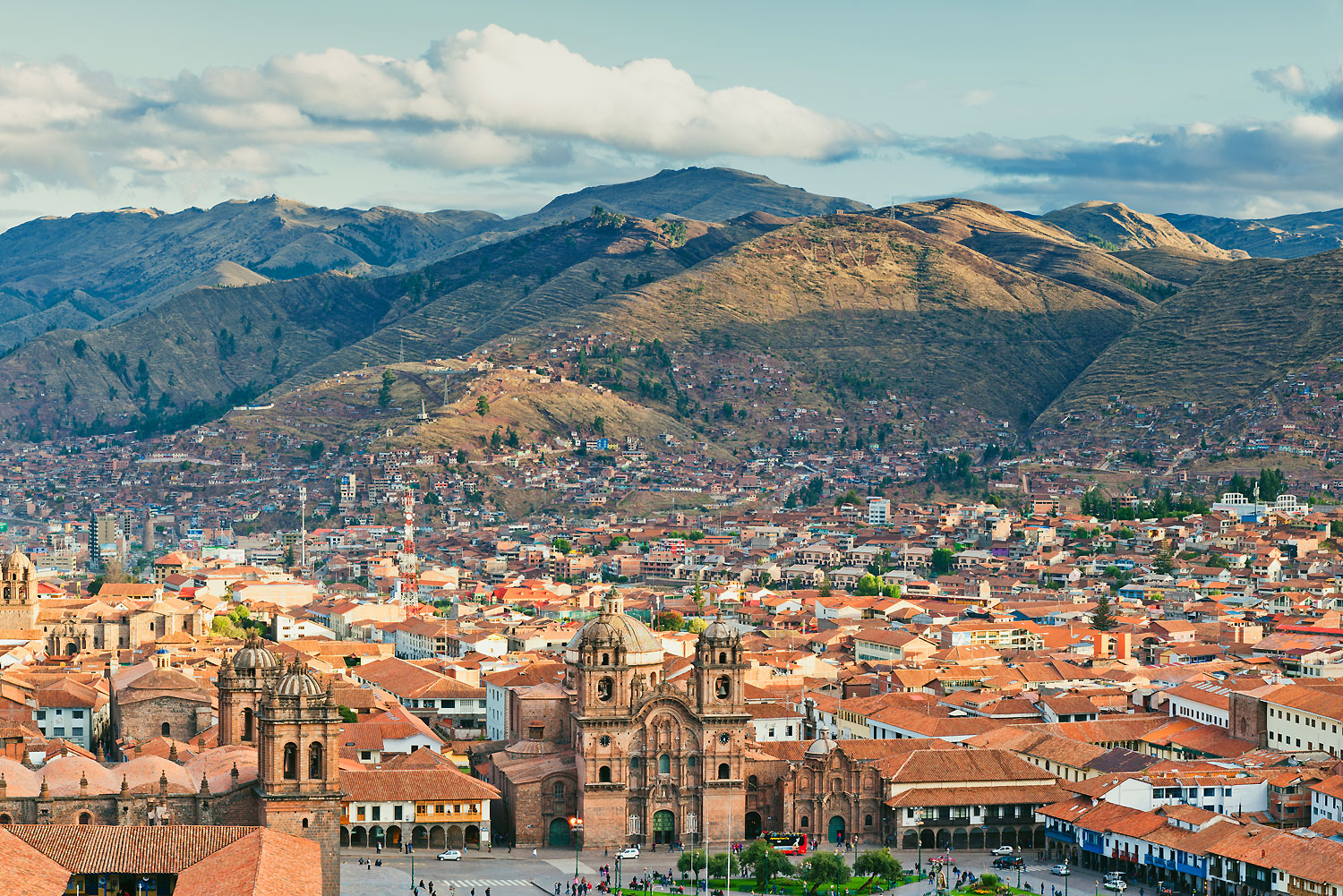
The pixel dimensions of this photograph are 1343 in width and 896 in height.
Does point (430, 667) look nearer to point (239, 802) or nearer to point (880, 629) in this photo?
point (880, 629)

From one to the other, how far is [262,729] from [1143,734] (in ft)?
141

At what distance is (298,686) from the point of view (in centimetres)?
5744

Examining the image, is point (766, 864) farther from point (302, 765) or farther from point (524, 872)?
point (302, 765)

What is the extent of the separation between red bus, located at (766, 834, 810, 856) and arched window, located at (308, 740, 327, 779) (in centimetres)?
2004

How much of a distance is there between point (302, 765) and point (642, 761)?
19.0 metres

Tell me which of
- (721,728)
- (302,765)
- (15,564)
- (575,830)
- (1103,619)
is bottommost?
(1103,619)

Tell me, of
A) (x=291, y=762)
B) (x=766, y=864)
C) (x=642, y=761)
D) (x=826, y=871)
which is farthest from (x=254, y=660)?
(x=826, y=871)

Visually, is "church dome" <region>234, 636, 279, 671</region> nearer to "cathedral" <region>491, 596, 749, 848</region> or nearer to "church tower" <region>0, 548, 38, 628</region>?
"cathedral" <region>491, 596, 749, 848</region>

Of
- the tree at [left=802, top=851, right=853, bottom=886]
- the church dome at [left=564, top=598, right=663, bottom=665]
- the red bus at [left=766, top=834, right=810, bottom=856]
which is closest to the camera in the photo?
the tree at [left=802, top=851, right=853, bottom=886]

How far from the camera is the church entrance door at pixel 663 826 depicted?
73812 mm

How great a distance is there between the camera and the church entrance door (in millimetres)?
73812

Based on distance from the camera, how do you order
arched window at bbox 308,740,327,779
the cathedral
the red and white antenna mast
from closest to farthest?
arched window at bbox 308,740,327,779 < the cathedral < the red and white antenna mast

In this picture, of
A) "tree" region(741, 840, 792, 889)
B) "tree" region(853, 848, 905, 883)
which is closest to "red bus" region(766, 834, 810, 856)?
"tree" region(741, 840, 792, 889)

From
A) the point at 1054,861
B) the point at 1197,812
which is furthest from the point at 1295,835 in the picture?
the point at 1054,861
